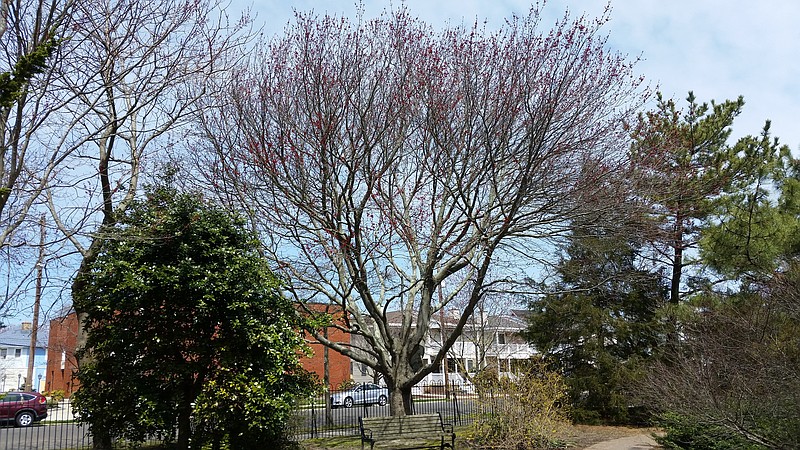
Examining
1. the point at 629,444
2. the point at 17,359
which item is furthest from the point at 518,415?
the point at 17,359

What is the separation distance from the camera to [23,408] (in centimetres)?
2105

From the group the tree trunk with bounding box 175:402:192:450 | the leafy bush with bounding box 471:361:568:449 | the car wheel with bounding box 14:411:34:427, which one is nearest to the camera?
the tree trunk with bounding box 175:402:192:450

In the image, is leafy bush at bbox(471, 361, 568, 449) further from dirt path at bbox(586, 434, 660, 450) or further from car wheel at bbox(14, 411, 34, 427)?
car wheel at bbox(14, 411, 34, 427)

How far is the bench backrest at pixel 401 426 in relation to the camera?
1177cm

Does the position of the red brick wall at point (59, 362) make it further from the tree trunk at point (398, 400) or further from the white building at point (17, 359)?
the tree trunk at point (398, 400)

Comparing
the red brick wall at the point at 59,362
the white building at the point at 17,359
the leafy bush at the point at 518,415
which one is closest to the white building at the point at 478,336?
the leafy bush at the point at 518,415

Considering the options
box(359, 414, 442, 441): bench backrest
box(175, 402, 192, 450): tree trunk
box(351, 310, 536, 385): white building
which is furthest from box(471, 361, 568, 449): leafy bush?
box(351, 310, 536, 385): white building

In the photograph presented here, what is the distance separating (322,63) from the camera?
457 inches

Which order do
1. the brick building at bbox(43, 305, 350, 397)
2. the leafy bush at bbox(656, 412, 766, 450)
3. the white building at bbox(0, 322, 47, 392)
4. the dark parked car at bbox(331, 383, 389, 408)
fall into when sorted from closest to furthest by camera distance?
the leafy bush at bbox(656, 412, 766, 450) < the dark parked car at bbox(331, 383, 389, 408) < the brick building at bbox(43, 305, 350, 397) < the white building at bbox(0, 322, 47, 392)

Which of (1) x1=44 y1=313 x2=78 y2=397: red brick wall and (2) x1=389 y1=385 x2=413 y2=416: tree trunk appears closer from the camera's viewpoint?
(2) x1=389 y1=385 x2=413 y2=416: tree trunk

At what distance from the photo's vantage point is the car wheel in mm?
21031

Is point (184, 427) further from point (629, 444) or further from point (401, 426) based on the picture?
point (629, 444)

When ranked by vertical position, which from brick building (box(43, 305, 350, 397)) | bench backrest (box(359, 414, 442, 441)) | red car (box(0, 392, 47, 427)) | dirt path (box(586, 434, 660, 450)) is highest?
brick building (box(43, 305, 350, 397))

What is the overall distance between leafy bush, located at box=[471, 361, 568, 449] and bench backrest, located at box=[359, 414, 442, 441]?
1361 mm
